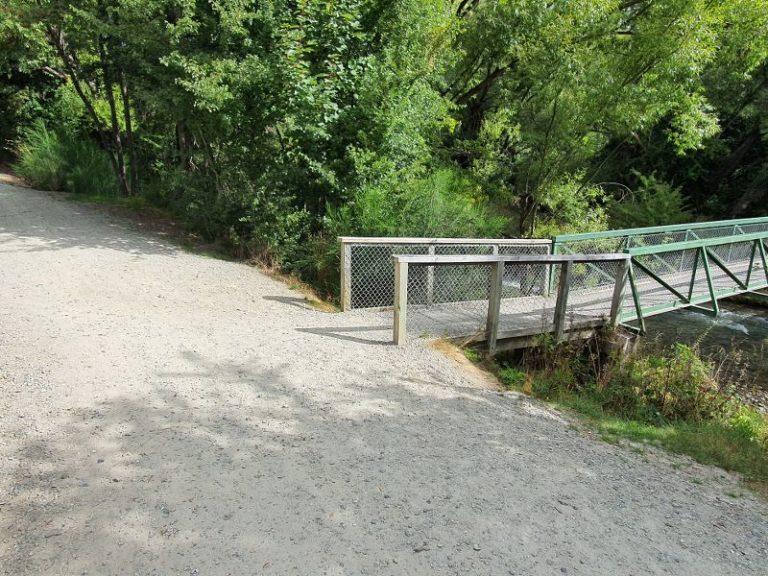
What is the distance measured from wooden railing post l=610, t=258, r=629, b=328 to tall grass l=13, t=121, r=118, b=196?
14.1m

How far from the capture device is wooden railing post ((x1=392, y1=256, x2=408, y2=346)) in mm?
5820

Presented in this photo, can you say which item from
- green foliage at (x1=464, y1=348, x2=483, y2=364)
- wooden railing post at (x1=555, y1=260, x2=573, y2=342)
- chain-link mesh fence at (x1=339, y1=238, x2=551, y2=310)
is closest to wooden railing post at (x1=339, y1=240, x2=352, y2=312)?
chain-link mesh fence at (x1=339, y1=238, x2=551, y2=310)

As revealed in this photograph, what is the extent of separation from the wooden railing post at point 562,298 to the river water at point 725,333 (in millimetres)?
3257

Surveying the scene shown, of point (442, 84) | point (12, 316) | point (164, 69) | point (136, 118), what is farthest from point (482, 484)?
point (136, 118)

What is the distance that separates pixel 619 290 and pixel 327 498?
6.03 metres

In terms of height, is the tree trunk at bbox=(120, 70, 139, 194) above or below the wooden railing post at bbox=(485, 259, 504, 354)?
above

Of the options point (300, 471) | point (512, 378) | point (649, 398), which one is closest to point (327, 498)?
point (300, 471)

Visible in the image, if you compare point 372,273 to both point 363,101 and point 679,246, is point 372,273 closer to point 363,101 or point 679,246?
point 363,101

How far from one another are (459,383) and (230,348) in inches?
100.0

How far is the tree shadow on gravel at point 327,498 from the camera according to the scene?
7.67 ft

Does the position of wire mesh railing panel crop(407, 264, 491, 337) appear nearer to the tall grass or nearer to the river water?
the river water

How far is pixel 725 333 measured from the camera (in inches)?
432

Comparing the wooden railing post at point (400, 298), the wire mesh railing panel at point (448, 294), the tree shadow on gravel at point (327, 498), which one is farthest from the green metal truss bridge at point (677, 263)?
the tree shadow on gravel at point (327, 498)

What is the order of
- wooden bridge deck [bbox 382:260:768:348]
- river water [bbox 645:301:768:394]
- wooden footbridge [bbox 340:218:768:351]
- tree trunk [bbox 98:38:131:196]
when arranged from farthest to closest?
tree trunk [bbox 98:38:131:196]
river water [bbox 645:301:768:394]
wooden bridge deck [bbox 382:260:768:348]
wooden footbridge [bbox 340:218:768:351]
